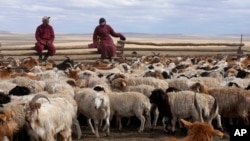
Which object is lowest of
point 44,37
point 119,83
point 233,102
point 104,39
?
point 233,102

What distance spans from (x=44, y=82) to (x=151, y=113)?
2.69 meters

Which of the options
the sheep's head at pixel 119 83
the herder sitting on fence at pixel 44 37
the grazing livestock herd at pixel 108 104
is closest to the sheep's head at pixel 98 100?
the grazing livestock herd at pixel 108 104

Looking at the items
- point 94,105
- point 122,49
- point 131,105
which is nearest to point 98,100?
point 94,105

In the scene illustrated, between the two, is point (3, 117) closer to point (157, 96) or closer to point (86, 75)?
point (157, 96)

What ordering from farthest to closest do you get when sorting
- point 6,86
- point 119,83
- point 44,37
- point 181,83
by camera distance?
point 44,37, point 181,83, point 119,83, point 6,86

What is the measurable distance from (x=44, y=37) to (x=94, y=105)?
353 inches

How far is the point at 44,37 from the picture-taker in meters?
17.9

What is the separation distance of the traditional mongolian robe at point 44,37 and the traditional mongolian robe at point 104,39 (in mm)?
1914

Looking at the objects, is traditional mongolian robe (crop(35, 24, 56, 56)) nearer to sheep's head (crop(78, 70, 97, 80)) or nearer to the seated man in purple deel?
the seated man in purple deel

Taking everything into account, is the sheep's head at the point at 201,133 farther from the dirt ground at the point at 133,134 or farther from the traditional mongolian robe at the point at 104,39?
the traditional mongolian robe at the point at 104,39

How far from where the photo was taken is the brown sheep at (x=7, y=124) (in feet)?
23.0

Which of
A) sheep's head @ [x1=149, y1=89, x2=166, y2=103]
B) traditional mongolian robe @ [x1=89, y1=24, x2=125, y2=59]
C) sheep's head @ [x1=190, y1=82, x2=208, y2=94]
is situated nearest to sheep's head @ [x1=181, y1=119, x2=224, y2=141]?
sheep's head @ [x1=149, y1=89, x2=166, y2=103]

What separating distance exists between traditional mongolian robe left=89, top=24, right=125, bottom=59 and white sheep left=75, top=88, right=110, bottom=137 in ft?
28.9

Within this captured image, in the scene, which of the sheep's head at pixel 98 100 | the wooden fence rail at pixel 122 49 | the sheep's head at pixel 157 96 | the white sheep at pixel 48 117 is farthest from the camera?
the wooden fence rail at pixel 122 49
